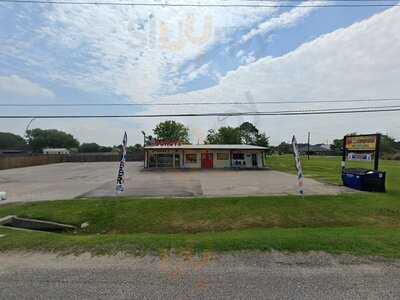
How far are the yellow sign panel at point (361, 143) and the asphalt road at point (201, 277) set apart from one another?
44.7 feet

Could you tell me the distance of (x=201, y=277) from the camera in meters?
4.01

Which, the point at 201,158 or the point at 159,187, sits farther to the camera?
the point at 201,158

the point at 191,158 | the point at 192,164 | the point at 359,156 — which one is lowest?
the point at 192,164

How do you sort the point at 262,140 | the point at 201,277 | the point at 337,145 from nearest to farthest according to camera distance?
the point at 201,277 < the point at 262,140 < the point at 337,145

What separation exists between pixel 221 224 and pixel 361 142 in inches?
504

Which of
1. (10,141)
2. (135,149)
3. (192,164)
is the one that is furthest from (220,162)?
(10,141)

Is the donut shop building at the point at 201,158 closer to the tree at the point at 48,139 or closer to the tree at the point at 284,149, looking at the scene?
the tree at the point at 284,149

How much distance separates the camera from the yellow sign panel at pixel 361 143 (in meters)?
15.9

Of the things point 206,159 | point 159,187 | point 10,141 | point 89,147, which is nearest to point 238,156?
point 206,159

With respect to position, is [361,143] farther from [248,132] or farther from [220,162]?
[248,132]

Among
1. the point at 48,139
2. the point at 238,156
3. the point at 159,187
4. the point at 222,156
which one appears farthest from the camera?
the point at 48,139

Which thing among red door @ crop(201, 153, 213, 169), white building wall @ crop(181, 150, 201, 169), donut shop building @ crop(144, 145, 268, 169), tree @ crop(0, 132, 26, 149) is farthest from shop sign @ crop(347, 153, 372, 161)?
tree @ crop(0, 132, 26, 149)

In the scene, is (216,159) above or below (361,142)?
below

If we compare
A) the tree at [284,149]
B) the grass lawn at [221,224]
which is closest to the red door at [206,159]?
the grass lawn at [221,224]
